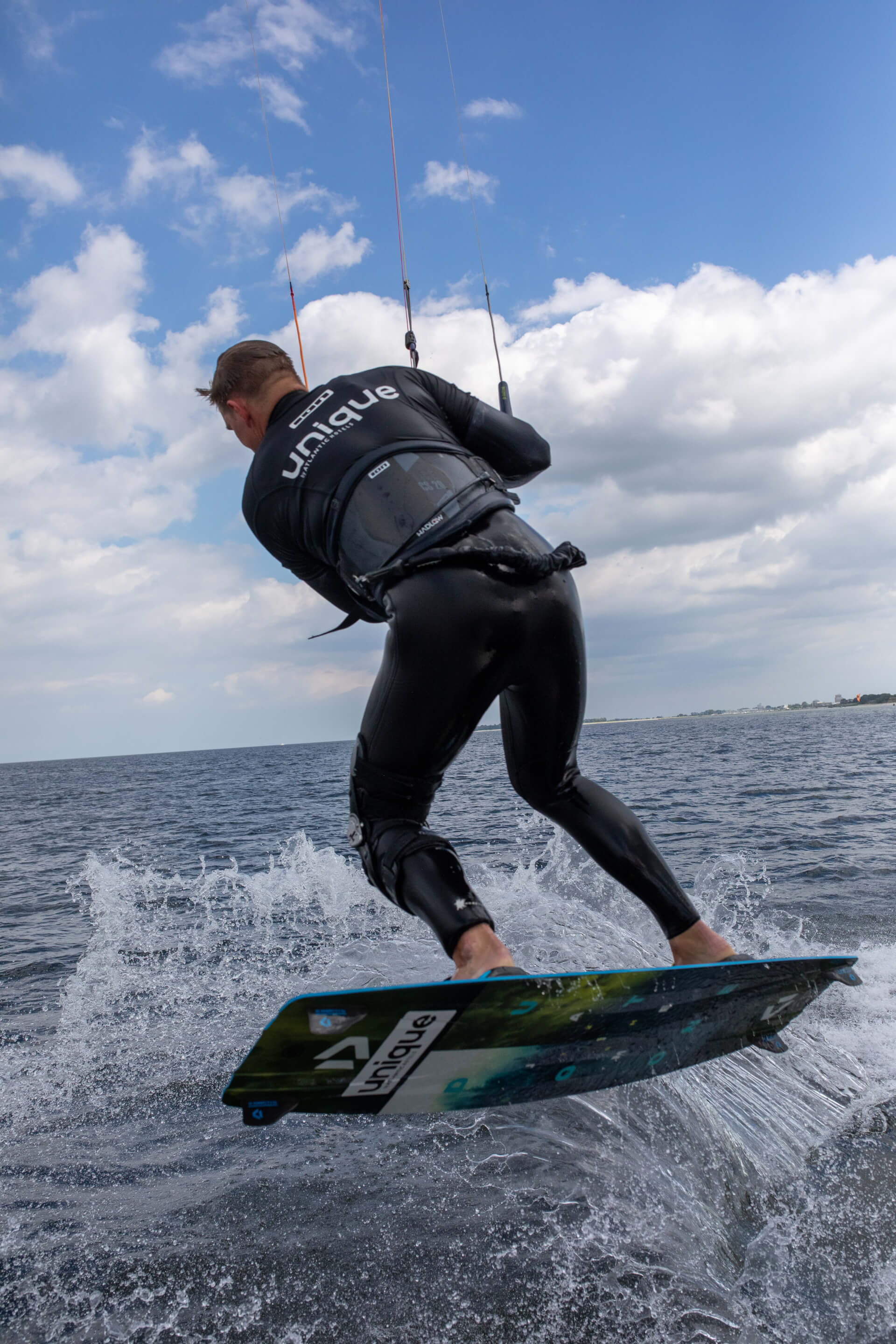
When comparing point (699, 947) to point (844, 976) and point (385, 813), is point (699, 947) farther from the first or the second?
point (385, 813)

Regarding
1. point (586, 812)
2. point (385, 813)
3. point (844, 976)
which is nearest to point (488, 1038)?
point (385, 813)

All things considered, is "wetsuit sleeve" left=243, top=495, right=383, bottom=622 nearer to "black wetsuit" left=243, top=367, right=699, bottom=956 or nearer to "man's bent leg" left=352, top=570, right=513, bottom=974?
"black wetsuit" left=243, top=367, right=699, bottom=956

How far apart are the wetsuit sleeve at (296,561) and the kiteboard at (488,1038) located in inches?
51.3

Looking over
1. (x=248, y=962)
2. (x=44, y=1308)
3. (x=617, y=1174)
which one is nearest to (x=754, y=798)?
(x=248, y=962)

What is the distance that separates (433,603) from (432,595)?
0.08ft

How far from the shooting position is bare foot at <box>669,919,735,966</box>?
2680mm

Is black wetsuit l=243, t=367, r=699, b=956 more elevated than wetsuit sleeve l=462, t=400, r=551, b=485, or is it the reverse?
wetsuit sleeve l=462, t=400, r=551, b=485

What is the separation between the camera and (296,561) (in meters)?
2.77

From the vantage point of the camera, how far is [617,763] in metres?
42.4

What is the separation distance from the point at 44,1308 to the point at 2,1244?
18.9 inches

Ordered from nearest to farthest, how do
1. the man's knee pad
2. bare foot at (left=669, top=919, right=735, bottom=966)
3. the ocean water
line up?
the ocean water < the man's knee pad < bare foot at (left=669, top=919, right=735, bottom=966)

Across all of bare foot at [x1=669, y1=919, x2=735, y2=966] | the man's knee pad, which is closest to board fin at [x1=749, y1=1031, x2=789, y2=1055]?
bare foot at [x1=669, y1=919, x2=735, y2=966]

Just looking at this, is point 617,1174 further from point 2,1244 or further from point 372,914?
point 372,914

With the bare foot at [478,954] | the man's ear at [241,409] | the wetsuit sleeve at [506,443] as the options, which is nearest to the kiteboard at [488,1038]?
the bare foot at [478,954]
